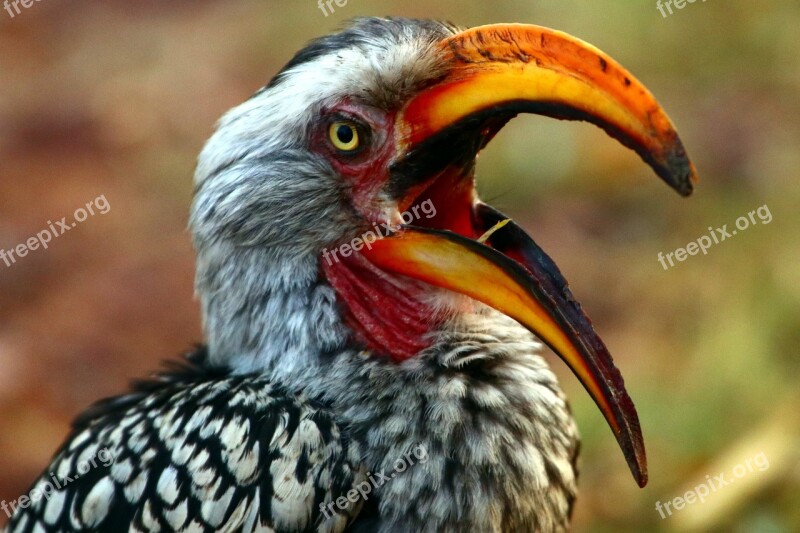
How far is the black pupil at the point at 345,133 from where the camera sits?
2.92m

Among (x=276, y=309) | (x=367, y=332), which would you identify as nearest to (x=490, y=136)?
(x=367, y=332)

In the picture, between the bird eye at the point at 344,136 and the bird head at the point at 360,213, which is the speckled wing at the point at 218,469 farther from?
the bird eye at the point at 344,136

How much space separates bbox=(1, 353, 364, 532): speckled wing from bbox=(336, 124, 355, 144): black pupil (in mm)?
767

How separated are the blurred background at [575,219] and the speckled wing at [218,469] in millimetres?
2417

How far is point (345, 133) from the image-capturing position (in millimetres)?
2928

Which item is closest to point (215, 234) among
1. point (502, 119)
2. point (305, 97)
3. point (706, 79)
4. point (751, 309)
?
point (305, 97)

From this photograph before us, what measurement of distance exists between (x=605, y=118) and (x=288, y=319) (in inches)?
43.4

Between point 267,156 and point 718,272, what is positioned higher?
point 267,156

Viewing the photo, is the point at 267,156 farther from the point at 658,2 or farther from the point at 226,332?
the point at 658,2

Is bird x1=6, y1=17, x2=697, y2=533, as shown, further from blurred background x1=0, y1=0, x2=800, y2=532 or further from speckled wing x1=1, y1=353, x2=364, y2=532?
blurred background x1=0, y1=0, x2=800, y2=532

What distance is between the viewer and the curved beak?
7.97ft

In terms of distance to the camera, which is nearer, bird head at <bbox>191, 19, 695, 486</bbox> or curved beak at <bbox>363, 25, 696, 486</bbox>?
curved beak at <bbox>363, 25, 696, 486</bbox>

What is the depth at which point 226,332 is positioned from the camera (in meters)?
3.04

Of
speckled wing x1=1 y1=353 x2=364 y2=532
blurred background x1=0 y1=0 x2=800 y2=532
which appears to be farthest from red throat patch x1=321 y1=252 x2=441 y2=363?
blurred background x1=0 y1=0 x2=800 y2=532
